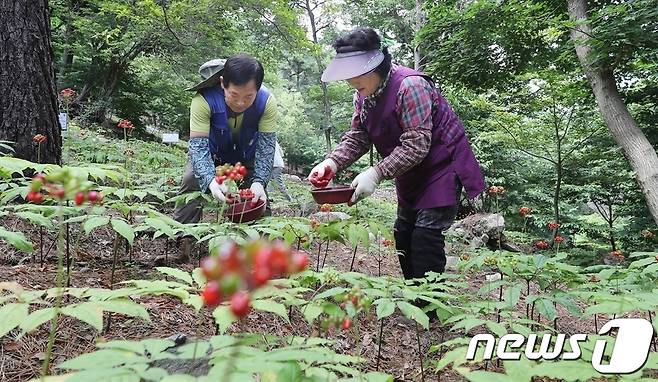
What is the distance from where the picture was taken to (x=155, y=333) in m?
2.01

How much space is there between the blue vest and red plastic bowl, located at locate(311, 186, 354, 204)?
1023mm

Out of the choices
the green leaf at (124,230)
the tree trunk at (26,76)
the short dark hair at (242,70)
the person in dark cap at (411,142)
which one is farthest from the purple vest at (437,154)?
the tree trunk at (26,76)

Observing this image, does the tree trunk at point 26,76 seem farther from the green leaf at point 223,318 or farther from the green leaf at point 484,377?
the green leaf at point 484,377

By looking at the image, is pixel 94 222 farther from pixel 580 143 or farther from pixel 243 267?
pixel 580 143

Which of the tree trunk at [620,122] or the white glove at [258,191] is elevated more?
the tree trunk at [620,122]

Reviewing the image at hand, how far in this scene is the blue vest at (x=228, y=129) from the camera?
3.04 m

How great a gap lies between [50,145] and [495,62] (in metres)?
7.00

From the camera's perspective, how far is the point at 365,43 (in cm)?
265

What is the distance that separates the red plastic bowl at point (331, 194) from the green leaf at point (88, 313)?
4.60ft

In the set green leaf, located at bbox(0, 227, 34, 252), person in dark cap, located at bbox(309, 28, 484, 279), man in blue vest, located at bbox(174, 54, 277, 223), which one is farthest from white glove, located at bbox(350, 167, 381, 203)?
green leaf, located at bbox(0, 227, 34, 252)

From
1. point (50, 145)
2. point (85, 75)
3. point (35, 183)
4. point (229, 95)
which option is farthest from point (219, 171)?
point (85, 75)

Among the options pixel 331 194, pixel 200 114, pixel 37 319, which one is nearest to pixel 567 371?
pixel 37 319

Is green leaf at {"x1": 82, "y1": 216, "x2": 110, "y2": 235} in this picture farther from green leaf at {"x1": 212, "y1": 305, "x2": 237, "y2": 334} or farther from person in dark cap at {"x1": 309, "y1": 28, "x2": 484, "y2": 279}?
person in dark cap at {"x1": 309, "y1": 28, "x2": 484, "y2": 279}

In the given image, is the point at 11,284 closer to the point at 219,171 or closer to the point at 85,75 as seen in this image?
the point at 219,171
